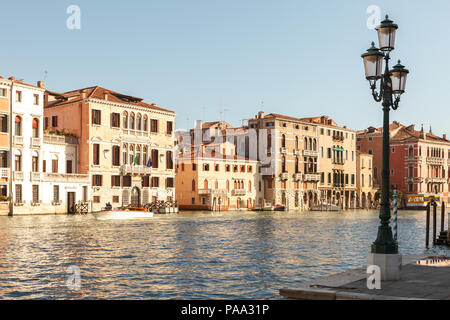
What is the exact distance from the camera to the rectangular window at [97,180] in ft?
163

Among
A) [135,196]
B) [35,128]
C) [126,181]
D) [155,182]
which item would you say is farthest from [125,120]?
[35,128]

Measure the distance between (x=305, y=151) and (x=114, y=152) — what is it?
30206 millimetres

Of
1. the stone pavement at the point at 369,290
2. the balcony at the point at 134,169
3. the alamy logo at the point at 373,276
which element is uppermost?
the balcony at the point at 134,169

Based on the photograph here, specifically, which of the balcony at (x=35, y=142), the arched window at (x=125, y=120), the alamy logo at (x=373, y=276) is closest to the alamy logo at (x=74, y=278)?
the alamy logo at (x=373, y=276)

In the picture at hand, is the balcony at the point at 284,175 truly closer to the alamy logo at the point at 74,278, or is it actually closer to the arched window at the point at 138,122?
the arched window at the point at 138,122

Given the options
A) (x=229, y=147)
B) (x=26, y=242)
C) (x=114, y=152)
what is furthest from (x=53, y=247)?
(x=229, y=147)

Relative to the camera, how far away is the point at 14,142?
43.6 m

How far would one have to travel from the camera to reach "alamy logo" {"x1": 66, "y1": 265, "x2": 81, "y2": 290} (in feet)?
40.6

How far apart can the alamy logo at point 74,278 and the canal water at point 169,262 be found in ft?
0.22

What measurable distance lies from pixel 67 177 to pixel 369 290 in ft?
135

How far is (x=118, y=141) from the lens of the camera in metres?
52.3

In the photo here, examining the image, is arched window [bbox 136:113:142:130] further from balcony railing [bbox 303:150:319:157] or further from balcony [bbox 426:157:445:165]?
balcony [bbox 426:157:445:165]

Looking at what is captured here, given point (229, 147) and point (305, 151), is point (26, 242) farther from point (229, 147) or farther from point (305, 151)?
point (305, 151)

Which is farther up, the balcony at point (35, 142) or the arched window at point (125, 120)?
the arched window at point (125, 120)
